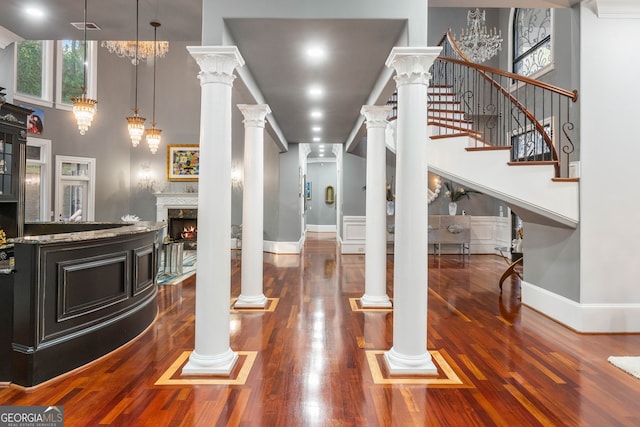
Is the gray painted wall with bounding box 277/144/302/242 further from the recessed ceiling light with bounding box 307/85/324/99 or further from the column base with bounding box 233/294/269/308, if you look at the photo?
the column base with bounding box 233/294/269/308

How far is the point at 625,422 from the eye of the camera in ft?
7.82

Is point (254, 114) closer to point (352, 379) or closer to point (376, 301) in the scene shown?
point (376, 301)

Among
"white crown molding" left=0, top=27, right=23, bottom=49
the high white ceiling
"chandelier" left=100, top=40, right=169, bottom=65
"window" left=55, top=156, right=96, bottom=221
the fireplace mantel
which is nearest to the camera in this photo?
the high white ceiling

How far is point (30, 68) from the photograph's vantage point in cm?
847

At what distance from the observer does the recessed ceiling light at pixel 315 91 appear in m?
4.76

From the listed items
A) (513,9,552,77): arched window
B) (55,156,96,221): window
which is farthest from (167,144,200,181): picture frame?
(513,9,552,77): arched window

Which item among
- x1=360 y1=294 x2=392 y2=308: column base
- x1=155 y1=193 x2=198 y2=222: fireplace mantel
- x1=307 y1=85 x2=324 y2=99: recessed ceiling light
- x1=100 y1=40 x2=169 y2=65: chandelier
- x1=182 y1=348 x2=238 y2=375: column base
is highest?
x1=100 y1=40 x2=169 y2=65: chandelier

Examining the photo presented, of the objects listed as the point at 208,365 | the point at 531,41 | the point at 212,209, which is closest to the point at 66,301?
the point at 208,365

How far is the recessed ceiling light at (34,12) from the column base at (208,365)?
3.60m

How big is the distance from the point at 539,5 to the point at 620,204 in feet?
7.66

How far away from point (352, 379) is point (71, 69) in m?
10.1

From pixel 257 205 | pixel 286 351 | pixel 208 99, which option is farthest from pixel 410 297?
pixel 257 205

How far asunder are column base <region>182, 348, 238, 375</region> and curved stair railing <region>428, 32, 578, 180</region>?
3.47 m

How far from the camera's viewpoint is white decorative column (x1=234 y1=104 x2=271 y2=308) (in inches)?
195
